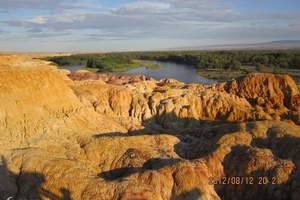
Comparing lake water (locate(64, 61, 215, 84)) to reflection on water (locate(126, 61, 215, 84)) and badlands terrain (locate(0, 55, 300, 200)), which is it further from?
badlands terrain (locate(0, 55, 300, 200))

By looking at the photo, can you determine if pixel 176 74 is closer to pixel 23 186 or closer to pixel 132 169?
pixel 132 169

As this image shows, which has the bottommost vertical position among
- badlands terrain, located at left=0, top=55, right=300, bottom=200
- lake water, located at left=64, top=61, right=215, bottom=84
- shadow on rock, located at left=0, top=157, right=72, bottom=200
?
lake water, located at left=64, top=61, right=215, bottom=84

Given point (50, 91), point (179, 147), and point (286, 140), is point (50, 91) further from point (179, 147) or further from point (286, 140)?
point (286, 140)

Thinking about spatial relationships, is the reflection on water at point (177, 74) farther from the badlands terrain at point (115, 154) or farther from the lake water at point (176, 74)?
the badlands terrain at point (115, 154)
